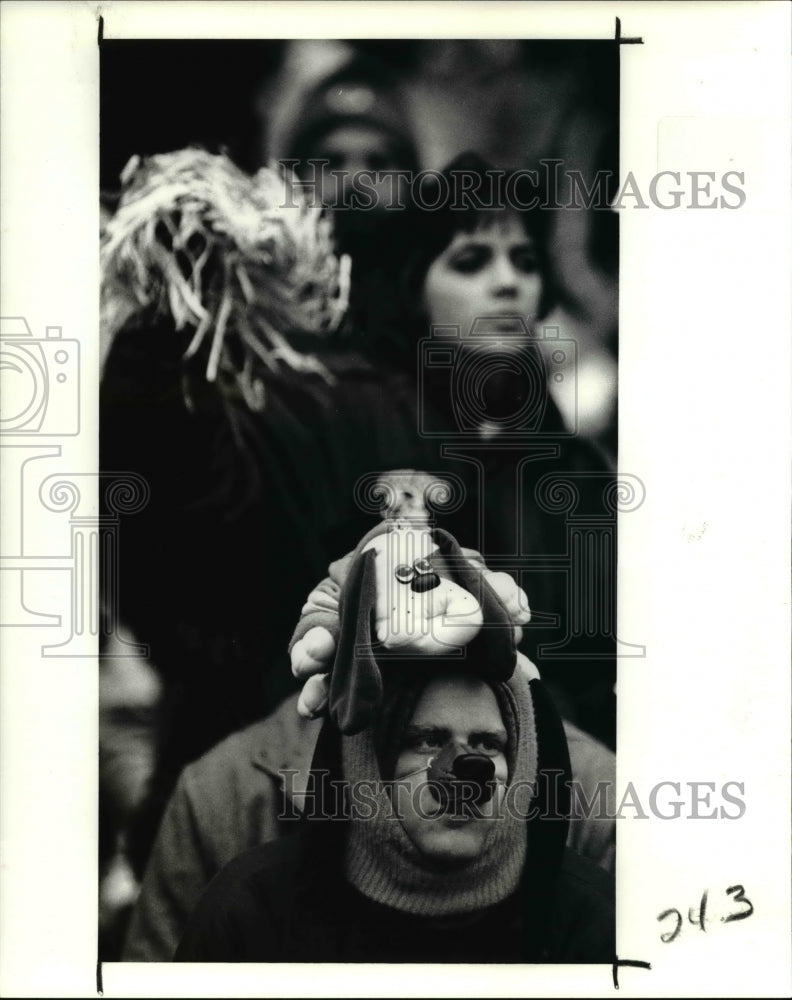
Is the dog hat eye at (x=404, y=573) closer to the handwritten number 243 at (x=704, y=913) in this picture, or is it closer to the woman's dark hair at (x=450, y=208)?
the woman's dark hair at (x=450, y=208)

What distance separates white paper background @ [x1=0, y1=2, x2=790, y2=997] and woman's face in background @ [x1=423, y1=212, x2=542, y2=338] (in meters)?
0.16

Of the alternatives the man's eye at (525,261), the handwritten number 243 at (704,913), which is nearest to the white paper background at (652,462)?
the handwritten number 243 at (704,913)

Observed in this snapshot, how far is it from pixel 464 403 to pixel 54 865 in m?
0.98

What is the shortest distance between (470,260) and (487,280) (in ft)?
0.14

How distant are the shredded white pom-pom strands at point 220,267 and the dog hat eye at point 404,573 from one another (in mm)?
343

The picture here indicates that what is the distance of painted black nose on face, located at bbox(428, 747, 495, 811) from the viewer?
1.63 m

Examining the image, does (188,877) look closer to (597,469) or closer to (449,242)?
(597,469)

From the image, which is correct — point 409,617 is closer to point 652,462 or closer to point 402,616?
point 402,616

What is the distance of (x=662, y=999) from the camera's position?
5.41 feet

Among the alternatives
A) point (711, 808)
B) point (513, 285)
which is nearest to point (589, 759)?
point (711, 808)

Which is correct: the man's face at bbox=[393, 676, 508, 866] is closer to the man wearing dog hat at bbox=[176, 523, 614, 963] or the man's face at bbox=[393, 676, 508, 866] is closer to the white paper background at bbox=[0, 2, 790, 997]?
the man wearing dog hat at bbox=[176, 523, 614, 963]

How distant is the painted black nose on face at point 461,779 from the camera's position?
5.35 feet

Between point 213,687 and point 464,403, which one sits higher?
point 464,403

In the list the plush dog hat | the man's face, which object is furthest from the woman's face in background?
the man's face
